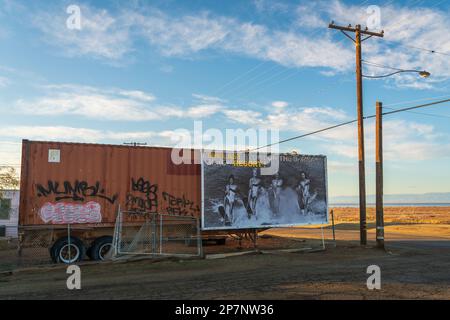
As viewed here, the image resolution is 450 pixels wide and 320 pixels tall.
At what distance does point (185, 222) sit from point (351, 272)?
7093mm

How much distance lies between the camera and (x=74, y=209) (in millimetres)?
14977

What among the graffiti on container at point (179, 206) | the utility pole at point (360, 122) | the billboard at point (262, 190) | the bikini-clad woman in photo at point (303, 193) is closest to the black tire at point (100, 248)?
the graffiti on container at point (179, 206)

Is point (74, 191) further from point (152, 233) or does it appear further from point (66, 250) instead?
point (152, 233)

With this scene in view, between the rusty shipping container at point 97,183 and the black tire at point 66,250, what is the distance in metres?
0.67

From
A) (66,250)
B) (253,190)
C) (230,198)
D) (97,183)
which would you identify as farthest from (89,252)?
(253,190)

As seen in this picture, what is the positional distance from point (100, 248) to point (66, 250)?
3.75ft

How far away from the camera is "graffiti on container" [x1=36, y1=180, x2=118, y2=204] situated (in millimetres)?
14742

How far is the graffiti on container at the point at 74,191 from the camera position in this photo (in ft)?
48.4

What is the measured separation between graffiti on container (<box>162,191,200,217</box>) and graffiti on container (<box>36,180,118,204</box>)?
79.6 inches

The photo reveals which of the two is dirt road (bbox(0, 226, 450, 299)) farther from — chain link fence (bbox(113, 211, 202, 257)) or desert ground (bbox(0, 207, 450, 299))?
chain link fence (bbox(113, 211, 202, 257))

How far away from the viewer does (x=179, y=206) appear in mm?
16750

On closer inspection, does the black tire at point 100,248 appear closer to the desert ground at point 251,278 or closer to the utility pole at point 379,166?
the desert ground at point 251,278

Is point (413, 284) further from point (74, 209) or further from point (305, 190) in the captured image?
point (74, 209)
